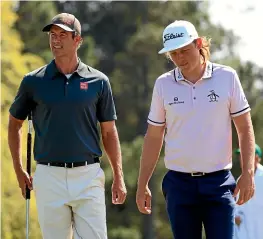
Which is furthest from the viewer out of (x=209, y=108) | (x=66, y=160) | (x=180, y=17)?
(x=180, y=17)

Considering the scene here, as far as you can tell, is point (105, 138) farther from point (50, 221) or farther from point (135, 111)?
point (135, 111)

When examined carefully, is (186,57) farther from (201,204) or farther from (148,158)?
(201,204)

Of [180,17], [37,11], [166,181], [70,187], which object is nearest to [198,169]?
[166,181]

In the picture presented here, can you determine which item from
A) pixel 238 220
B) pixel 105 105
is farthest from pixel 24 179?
pixel 238 220

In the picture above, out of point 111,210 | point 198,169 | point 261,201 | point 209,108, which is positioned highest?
point 209,108

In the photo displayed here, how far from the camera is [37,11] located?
111ft

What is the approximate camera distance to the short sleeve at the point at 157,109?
670cm

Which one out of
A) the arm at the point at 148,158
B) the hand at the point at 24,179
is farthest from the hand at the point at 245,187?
the hand at the point at 24,179

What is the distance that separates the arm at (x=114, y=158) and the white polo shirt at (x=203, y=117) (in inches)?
31.3

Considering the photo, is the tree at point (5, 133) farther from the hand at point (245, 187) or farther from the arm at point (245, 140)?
the hand at point (245, 187)

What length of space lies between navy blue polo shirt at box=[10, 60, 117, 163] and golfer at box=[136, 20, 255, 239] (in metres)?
0.69

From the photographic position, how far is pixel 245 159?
6.56 m

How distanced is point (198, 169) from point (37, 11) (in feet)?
92.0

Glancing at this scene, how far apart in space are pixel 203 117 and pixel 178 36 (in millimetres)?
586
